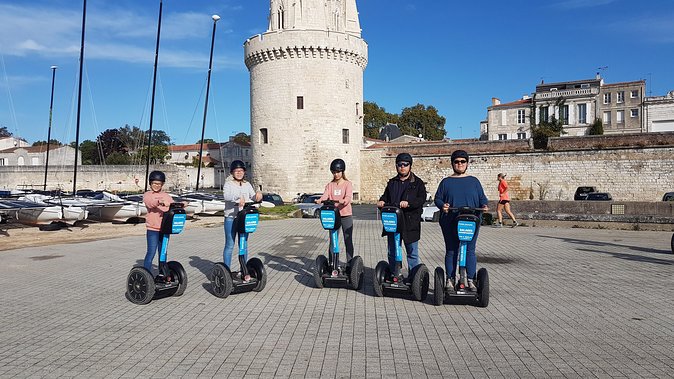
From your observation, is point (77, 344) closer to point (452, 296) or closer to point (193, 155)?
point (452, 296)

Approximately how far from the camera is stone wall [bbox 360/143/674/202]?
34.4 metres

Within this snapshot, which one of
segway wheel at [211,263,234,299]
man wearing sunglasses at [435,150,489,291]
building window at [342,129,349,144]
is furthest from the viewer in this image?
building window at [342,129,349,144]

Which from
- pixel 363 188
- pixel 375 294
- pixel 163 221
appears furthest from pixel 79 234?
pixel 363 188

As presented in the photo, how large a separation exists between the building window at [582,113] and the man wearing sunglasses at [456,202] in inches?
2287

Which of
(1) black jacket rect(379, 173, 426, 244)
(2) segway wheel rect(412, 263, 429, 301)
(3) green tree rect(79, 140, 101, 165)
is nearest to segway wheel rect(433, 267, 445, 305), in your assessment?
(2) segway wheel rect(412, 263, 429, 301)

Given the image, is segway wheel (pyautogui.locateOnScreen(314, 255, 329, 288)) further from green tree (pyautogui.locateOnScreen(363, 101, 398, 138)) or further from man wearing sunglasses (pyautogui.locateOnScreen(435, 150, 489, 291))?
green tree (pyautogui.locateOnScreen(363, 101, 398, 138))

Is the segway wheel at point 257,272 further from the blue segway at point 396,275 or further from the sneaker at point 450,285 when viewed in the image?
the sneaker at point 450,285

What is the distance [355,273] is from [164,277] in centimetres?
267

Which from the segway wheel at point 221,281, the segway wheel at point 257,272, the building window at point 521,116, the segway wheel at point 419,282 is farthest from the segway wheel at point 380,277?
the building window at point 521,116

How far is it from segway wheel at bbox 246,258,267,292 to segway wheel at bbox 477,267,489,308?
3.05m

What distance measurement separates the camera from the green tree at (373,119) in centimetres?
8500

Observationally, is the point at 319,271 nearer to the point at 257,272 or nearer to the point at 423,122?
the point at 257,272

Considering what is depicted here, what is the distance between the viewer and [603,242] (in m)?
13.8

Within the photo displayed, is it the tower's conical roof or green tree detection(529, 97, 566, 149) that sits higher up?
the tower's conical roof
